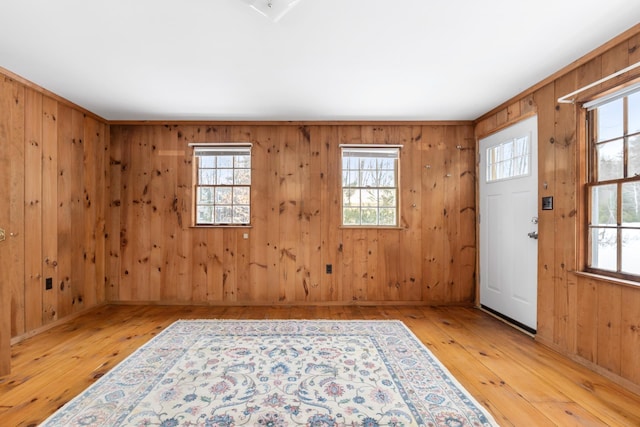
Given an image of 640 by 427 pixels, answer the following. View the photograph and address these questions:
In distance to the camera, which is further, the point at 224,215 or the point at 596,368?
the point at 224,215

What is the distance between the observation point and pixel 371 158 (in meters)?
4.18

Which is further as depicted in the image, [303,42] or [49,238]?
[49,238]

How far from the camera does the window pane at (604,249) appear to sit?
229cm

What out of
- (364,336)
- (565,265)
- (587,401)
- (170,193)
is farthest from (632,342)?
Answer: (170,193)

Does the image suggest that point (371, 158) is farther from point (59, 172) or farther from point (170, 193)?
point (59, 172)

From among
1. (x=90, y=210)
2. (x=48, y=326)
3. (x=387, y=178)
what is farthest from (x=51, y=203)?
(x=387, y=178)

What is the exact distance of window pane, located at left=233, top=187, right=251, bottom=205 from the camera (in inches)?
163

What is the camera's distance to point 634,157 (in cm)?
215

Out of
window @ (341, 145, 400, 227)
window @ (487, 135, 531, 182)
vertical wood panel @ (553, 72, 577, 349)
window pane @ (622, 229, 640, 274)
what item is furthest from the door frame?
window @ (341, 145, 400, 227)

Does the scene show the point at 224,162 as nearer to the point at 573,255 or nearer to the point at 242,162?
the point at 242,162

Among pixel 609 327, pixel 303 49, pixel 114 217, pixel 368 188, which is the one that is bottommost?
pixel 609 327

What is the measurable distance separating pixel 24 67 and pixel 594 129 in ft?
16.1

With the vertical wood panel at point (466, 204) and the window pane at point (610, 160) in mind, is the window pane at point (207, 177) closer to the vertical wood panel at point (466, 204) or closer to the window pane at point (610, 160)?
the vertical wood panel at point (466, 204)

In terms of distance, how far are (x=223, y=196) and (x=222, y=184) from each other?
0.17 meters
